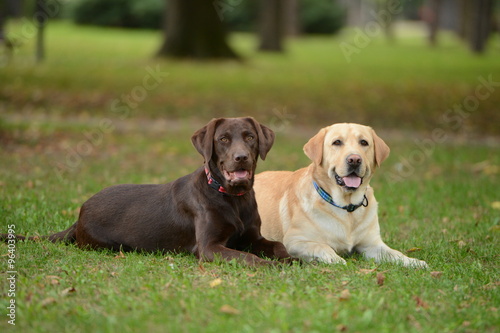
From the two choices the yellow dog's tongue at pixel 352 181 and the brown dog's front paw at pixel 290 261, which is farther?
the yellow dog's tongue at pixel 352 181

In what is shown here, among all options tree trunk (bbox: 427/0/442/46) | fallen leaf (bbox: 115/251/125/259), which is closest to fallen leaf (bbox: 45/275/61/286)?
fallen leaf (bbox: 115/251/125/259)

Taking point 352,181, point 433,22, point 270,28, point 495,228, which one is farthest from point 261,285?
point 433,22

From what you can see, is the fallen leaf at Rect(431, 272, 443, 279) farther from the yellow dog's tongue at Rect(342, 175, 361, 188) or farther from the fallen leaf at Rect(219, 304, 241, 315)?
the fallen leaf at Rect(219, 304, 241, 315)

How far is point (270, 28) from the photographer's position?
3697cm

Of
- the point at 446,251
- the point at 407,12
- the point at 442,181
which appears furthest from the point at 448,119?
the point at 407,12

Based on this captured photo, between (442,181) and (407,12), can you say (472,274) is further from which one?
(407,12)

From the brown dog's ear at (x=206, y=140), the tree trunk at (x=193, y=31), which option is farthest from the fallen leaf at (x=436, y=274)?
the tree trunk at (x=193, y=31)

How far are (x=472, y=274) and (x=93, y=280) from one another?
3.16 m

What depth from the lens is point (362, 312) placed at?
179 inches

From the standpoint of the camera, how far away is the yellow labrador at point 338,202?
599 centimetres

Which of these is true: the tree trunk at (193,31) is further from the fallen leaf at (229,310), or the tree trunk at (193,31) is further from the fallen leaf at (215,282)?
the fallen leaf at (229,310)

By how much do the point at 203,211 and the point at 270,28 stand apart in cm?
3202

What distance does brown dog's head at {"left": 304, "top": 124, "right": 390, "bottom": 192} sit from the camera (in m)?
5.95

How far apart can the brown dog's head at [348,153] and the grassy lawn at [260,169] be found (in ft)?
2.61
